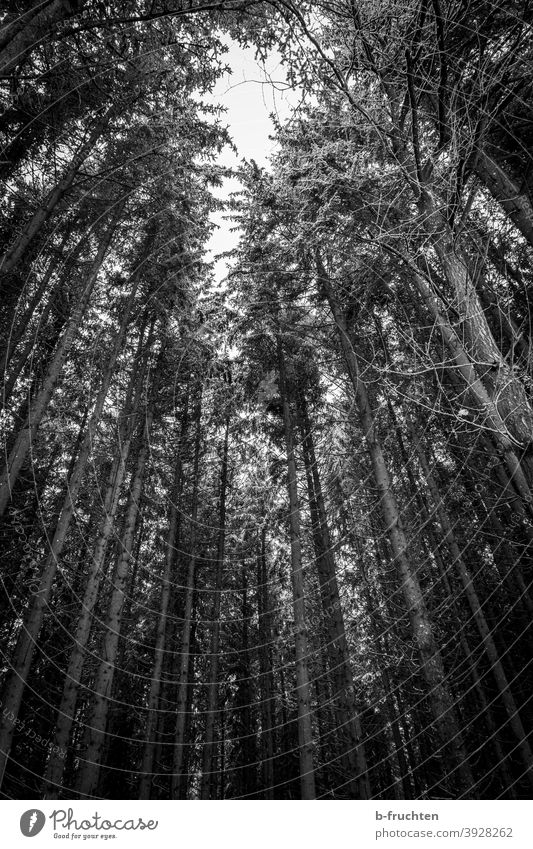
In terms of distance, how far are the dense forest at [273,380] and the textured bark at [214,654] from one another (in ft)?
0.55

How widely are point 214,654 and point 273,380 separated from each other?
9.10 meters

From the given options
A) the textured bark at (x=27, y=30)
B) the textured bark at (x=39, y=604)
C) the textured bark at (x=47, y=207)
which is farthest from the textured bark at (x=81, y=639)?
the textured bark at (x=27, y=30)

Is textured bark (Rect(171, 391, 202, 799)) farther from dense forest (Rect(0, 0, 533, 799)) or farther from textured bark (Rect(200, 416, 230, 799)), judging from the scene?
textured bark (Rect(200, 416, 230, 799))

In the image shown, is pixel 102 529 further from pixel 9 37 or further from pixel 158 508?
pixel 9 37

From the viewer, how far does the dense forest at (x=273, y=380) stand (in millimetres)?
3232

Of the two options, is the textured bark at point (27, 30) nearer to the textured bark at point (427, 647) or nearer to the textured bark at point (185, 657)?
the textured bark at point (427, 647)

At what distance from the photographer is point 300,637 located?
350 inches

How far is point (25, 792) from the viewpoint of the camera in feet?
29.2

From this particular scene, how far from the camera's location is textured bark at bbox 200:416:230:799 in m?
12.0

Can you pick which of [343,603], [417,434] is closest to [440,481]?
[417,434]
